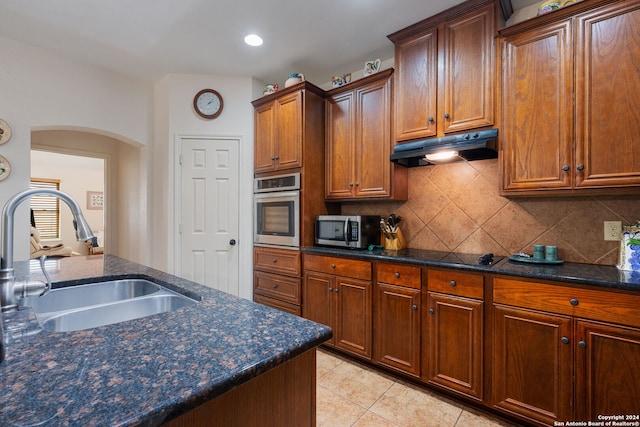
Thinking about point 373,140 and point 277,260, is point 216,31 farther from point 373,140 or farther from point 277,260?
point 277,260

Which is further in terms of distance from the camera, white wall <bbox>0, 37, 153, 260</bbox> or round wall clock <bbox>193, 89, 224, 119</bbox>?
round wall clock <bbox>193, 89, 224, 119</bbox>

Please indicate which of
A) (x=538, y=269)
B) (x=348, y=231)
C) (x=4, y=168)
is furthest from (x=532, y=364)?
(x=4, y=168)

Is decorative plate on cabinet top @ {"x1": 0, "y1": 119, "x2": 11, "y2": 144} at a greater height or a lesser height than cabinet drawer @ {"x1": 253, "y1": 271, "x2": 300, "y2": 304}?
greater

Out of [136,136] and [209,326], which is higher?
[136,136]

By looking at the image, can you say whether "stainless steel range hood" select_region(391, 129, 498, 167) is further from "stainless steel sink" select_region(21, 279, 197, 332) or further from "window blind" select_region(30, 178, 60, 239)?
"window blind" select_region(30, 178, 60, 239)

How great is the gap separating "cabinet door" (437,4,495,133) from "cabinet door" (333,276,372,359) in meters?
1.36

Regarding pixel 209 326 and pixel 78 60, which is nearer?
pixel 209 326

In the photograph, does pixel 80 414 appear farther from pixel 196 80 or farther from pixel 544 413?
pixel 196 80

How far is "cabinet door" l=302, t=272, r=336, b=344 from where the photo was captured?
2566 millimetres

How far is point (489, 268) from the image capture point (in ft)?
5.80

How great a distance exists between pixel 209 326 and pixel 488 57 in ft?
7.53

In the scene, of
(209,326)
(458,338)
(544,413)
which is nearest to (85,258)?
(209,326)

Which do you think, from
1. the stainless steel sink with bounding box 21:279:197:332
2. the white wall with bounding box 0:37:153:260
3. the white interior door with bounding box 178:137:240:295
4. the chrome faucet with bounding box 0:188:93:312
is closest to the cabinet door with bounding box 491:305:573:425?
the stainless steel sink with bounding box 21:279:197:332

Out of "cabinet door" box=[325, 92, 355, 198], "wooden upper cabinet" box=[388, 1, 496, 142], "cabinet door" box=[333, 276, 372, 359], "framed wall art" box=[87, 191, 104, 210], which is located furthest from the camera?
"framed wall art" box=[87, 191, 104, 210]
